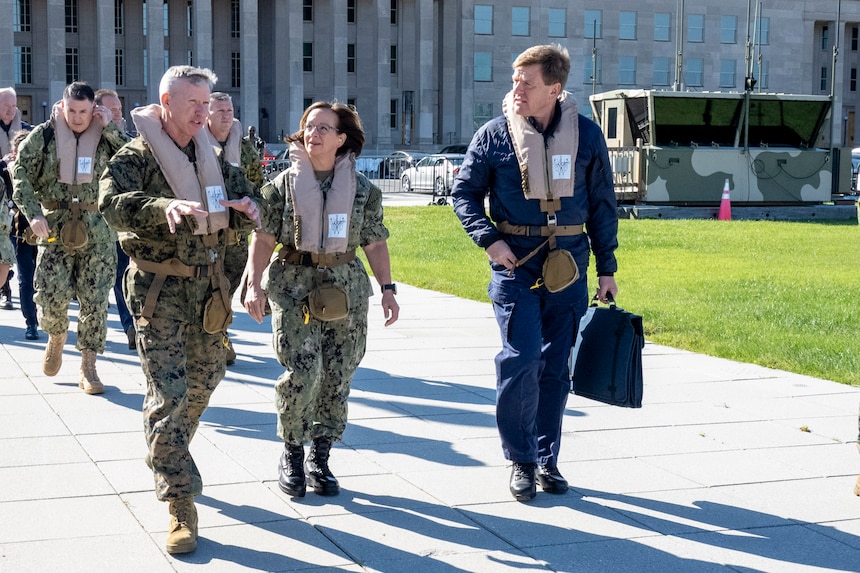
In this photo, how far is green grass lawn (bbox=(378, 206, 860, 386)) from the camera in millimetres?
10938

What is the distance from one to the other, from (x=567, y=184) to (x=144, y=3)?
8095 cm

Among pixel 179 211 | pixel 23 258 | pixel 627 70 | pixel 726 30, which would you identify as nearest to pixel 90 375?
pixel 23 258

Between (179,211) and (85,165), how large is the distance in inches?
162

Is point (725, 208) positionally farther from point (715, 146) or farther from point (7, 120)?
point (7, 120)

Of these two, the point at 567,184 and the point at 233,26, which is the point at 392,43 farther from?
the point at 567,184

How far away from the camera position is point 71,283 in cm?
875

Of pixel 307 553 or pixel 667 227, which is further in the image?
pixel 667 227

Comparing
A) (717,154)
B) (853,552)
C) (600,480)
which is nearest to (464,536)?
(600,480)

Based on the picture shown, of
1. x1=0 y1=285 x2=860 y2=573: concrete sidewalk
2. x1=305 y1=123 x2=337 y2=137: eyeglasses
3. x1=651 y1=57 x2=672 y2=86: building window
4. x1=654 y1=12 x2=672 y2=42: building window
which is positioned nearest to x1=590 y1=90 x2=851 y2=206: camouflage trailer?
x1=0 y1=285 x2=860 y2=573: concrete sidewalk

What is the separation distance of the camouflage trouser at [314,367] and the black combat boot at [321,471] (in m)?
0.05

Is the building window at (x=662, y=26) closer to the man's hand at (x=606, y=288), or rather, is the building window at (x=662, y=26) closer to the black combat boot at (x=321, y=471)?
the man's hand at (x=606, y=288)

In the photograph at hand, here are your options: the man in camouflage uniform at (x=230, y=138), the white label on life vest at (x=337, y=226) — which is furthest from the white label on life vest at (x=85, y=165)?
the white label on life vest at (x=337, y=226)

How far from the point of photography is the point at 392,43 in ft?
289

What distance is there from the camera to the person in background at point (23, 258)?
10406 millimetres
